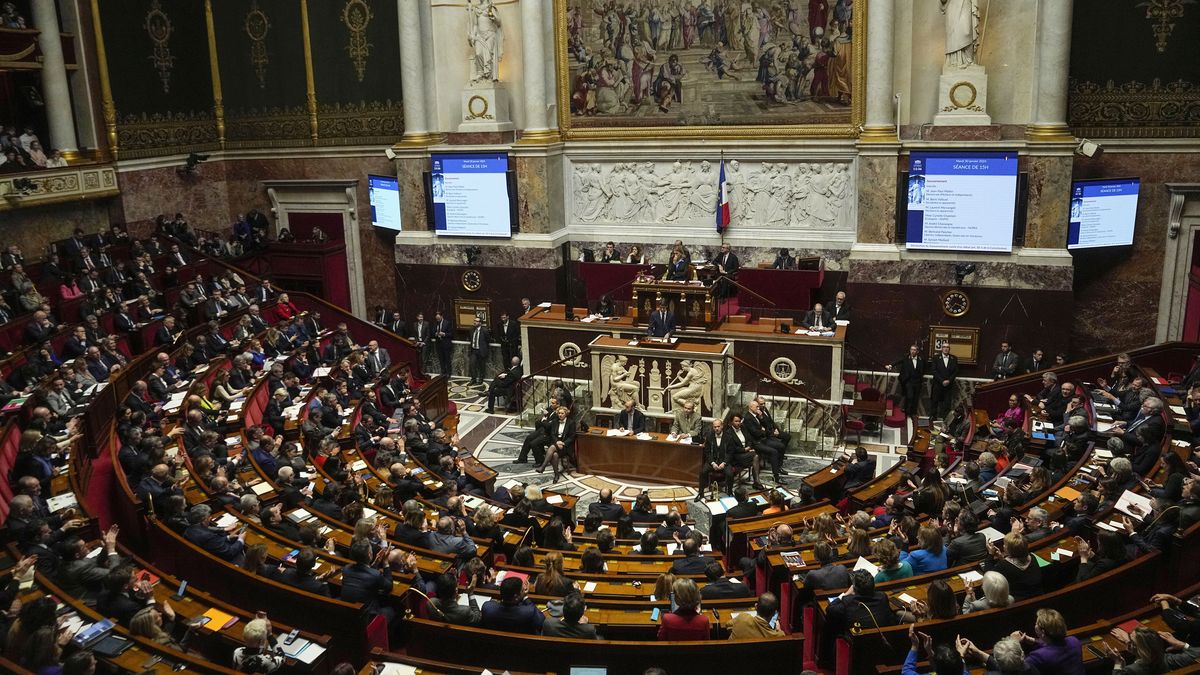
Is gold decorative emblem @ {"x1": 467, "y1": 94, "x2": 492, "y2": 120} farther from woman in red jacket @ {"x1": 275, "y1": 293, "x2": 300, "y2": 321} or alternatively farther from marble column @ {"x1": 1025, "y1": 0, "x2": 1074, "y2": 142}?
marble column @ {"x1": 1025, "y1": 0, "x2": 1074, "y2": 142}

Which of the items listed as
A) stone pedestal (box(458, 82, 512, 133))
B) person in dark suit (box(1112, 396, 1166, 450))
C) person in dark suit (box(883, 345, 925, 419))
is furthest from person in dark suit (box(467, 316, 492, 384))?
person in dark suit (box(1112, 396, 1166, 450))

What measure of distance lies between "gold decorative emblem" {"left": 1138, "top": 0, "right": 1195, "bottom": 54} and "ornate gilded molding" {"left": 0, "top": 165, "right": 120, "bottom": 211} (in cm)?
2275

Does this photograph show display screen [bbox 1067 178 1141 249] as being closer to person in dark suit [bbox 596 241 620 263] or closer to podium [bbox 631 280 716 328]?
podium [bbox 631 280 716 328]

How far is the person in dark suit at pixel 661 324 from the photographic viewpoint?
1828cm

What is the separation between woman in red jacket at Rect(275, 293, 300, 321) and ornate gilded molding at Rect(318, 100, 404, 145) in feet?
16.4

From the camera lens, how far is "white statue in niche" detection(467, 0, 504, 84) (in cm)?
2161

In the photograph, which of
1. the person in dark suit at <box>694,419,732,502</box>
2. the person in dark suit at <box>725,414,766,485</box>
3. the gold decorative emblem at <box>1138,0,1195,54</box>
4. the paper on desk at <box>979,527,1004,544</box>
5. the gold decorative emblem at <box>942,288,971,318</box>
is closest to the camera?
the paper on desk at <box>979,527,1004,544</box>

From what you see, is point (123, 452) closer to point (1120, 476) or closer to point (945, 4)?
point (1120, 476)

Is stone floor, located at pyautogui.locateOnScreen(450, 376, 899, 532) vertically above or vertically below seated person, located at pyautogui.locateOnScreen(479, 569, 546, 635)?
below

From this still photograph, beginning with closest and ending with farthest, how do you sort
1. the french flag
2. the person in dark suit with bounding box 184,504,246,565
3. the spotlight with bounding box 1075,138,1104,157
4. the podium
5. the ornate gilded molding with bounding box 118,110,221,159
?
1. the person in dark suit with bounding box 184,504,246,565
2. the spotlight with bounding box 1075,138,1104,157
3. the podium
4. the french flag
5. the ornate gilded molding with bounding box 118,110,221,159

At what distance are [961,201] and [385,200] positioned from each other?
45.4 ft

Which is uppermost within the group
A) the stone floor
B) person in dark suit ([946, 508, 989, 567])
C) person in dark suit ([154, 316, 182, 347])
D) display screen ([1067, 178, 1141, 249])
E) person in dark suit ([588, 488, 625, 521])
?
display screen ([1067, 178, 1141, 249])

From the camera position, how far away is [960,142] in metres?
18.4

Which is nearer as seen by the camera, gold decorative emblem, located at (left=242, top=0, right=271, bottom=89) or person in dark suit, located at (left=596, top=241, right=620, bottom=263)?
person in dark suit, located at (left=596, top=241, right=620, bottom=263)
